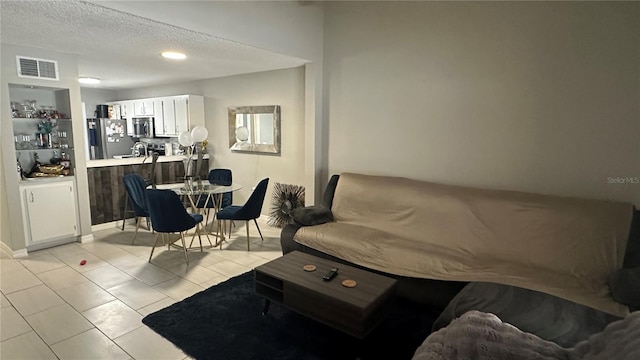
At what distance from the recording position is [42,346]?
2.18 m

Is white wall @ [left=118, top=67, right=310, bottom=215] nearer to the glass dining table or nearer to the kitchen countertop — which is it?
the kitchen countertop

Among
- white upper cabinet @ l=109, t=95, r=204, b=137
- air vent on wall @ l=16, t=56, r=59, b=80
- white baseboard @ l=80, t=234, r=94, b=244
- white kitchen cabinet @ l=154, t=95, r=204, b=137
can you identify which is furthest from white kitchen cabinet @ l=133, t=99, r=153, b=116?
white baseboard @ l=80, t=234, r=94, b=244

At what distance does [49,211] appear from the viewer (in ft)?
12.5

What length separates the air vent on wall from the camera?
137 inches

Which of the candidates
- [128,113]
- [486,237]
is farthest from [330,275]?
[128,113]

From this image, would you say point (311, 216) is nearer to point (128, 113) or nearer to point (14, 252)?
point (14, 252)

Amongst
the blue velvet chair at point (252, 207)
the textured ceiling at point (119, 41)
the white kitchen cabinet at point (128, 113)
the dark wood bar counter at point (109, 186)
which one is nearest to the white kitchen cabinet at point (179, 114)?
the textured ceiling at point (119, 41)

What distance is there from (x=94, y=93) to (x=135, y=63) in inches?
166

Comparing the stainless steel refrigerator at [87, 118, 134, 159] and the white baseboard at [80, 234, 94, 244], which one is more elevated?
the stainless steel refrigerator at [87, 118, 134, 159]

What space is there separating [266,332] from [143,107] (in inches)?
232

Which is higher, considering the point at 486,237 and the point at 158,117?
the point at 158,117

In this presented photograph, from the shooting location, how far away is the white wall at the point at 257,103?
181 inches

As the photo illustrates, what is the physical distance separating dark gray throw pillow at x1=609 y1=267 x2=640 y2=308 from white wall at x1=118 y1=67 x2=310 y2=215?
3.39 meters

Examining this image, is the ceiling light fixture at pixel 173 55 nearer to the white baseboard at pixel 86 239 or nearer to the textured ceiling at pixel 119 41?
the textured ceiling at pixel 119 41
